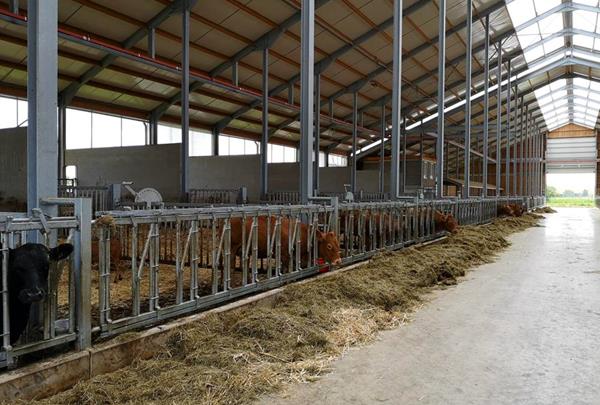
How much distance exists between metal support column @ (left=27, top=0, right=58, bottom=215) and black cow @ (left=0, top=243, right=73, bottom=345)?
386 millimetres

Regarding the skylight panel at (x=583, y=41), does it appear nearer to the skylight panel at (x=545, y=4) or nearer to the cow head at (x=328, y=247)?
the skylight panel at (x=545, y=4)

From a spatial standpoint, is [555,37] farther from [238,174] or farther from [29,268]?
[29,268]

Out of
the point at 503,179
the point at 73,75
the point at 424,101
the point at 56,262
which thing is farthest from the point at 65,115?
the point at 503,179

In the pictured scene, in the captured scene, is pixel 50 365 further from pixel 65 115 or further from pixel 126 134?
pixel 126 134

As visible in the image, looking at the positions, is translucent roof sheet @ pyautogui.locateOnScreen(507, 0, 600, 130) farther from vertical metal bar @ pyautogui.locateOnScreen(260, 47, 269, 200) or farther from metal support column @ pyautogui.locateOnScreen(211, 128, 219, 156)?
metal support column @ pyautogui.locateOnScreen(211, 128, 219, 156)

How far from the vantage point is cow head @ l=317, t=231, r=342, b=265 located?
5875 mm

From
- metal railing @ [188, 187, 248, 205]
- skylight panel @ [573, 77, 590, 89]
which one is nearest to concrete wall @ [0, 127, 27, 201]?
metal railing @ [188, 187, 248, 205]

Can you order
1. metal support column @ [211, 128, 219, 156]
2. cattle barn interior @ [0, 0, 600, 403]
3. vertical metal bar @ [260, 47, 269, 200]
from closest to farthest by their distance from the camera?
cattle barn interior @ [0, 0, 600, 403]
vertical metal bar @ [260, 47, 269, 200]
metal support column @ [211, 128, 219, 156]

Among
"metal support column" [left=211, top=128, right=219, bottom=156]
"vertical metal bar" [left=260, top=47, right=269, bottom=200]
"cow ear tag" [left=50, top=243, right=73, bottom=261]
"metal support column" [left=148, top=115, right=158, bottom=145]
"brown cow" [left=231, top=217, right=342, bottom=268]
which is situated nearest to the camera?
"cow ear tag" [left=50, top=243, right=73, bottom=261]

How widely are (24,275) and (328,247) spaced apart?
3.80 metres

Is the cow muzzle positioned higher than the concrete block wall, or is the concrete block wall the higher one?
the concrete block wall

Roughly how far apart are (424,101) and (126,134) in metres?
17.3

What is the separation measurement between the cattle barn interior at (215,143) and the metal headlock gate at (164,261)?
14 millimetres

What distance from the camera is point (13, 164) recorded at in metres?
8.73
